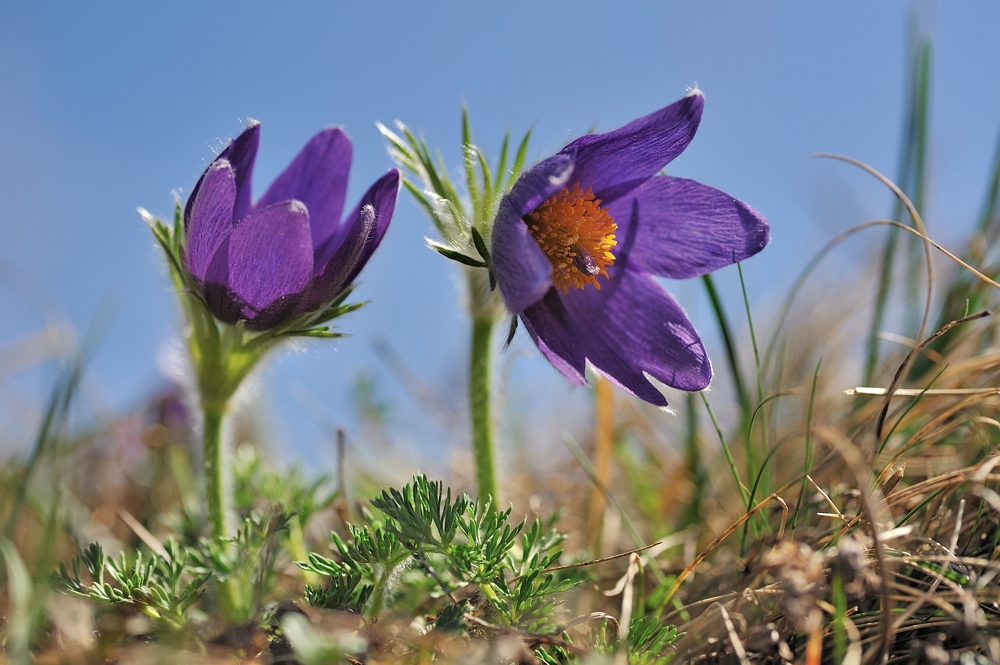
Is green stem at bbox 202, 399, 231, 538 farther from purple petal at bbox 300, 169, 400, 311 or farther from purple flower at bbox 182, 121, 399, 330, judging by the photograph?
purple petal at bbox 300, 169, 400, 311

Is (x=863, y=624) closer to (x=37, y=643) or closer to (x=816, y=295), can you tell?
(x=37, y=643)

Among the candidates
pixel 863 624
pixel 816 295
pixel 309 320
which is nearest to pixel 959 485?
pixel 863 624

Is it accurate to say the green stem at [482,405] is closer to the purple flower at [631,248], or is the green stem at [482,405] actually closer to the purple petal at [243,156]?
the purple flower at [631,248]

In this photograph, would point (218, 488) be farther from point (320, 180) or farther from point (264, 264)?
point (320, 180)

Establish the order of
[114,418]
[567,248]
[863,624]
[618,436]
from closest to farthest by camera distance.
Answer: [863,624] → [567,248] → [618,436] → [114,418]

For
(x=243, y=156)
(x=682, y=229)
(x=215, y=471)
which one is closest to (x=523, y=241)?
(x=682, y=229)

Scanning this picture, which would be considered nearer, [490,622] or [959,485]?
[490,622]
